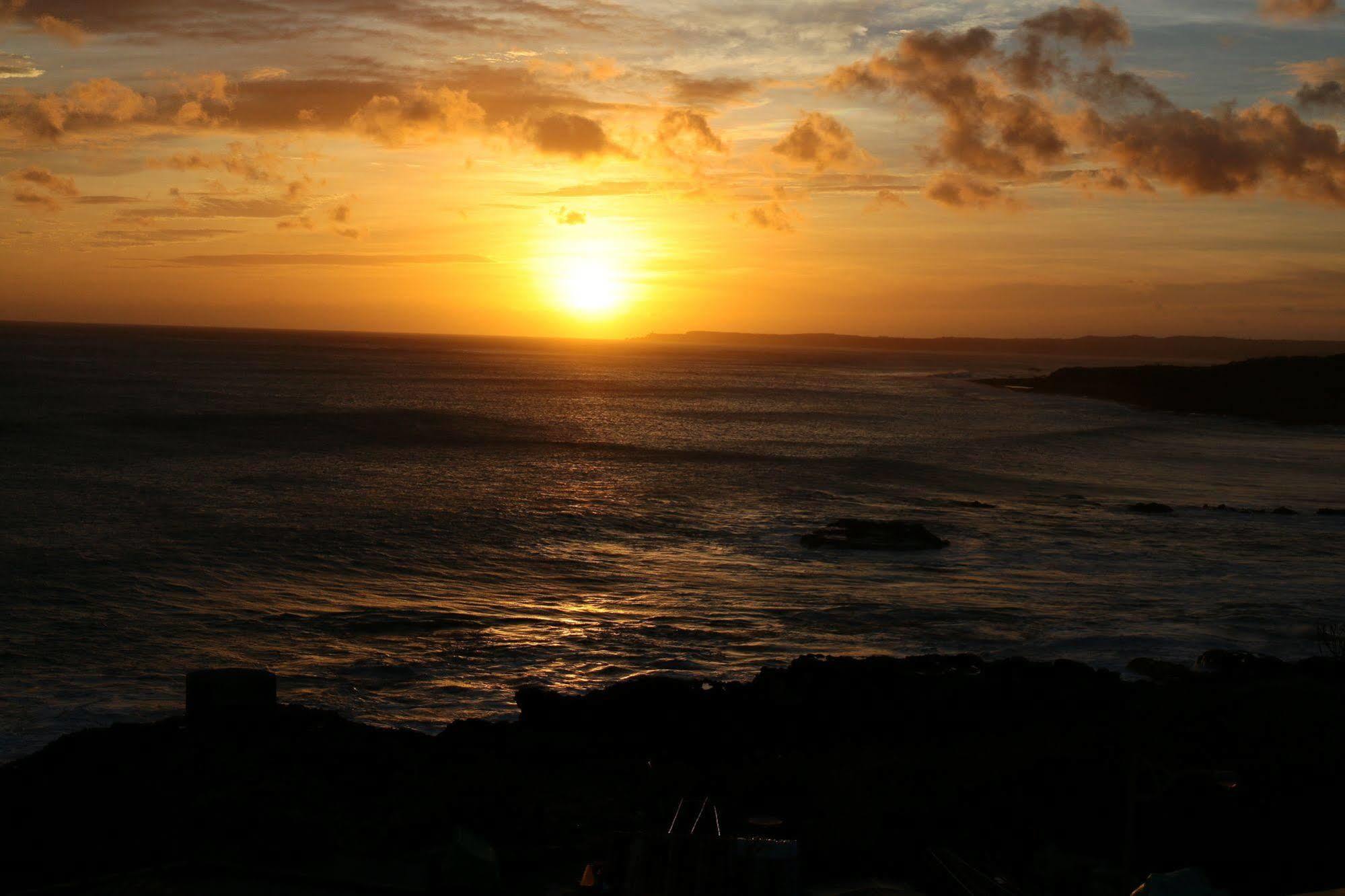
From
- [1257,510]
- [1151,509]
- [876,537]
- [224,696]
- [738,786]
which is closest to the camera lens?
[738,786]

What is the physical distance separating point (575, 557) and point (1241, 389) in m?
98.1

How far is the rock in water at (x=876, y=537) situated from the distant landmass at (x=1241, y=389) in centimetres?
6958

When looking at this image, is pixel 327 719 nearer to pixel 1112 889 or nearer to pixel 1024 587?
pixel 1112 889

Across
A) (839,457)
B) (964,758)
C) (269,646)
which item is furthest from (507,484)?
(964,758)

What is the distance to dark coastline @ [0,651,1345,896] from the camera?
12.4 meters

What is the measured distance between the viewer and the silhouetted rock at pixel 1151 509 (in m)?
41.6

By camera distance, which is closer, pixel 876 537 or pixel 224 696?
pixel 224 696

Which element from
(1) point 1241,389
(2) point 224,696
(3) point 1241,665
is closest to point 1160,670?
(3) point 1241,665

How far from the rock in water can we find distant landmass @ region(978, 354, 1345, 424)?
228 feet

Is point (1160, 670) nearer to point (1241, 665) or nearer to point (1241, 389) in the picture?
point (1241, 665)

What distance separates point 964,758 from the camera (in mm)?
15570

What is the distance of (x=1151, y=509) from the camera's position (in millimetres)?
41969

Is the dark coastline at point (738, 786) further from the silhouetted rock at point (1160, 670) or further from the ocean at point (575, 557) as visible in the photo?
the ocean at point (575, 557)

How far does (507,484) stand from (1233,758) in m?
38.6
